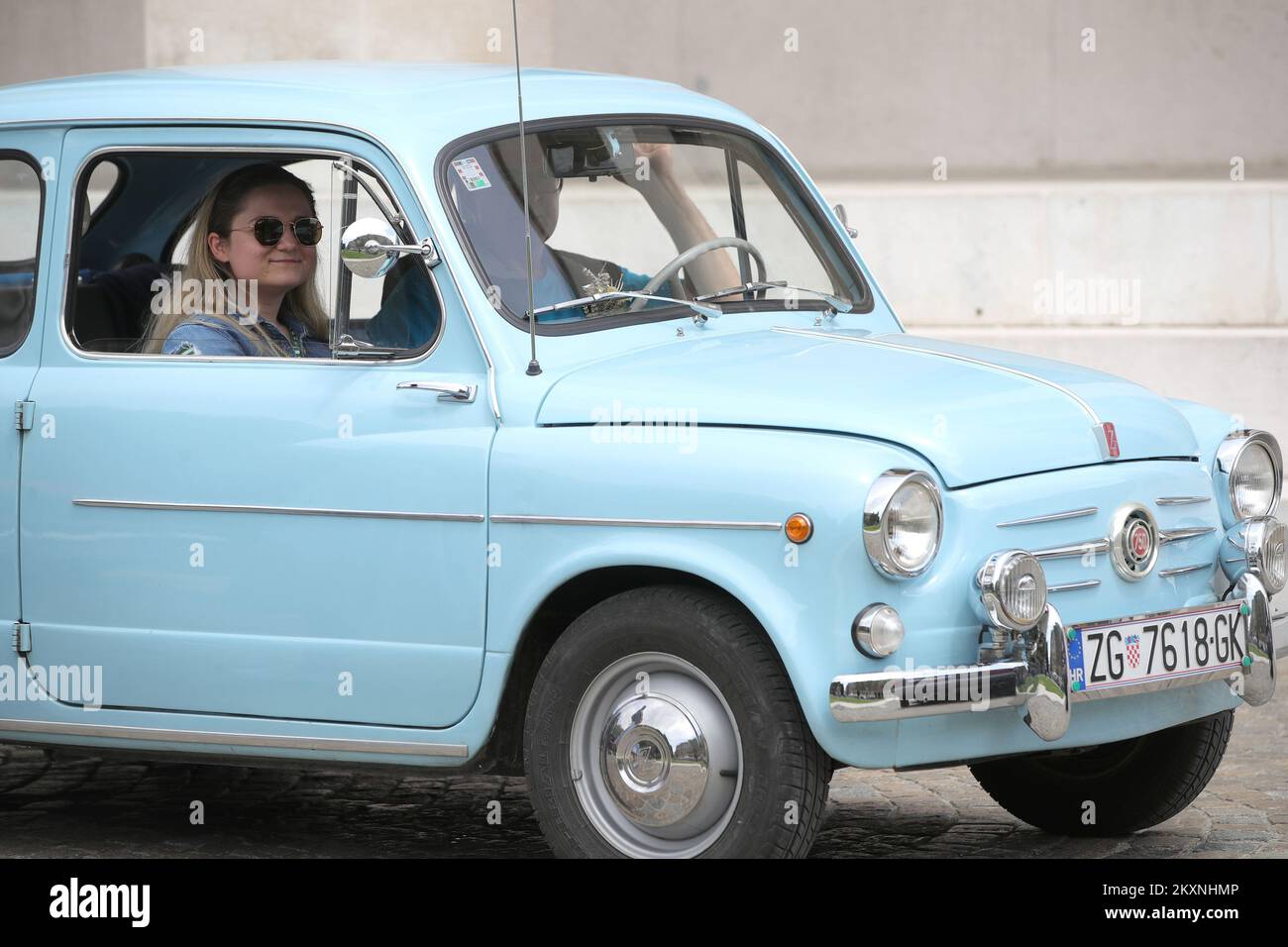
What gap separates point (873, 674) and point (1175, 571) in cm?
99

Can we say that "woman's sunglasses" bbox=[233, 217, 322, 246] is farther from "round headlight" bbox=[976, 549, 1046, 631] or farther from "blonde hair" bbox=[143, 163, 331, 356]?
"round headlight" bbox=[976, 549, 1046, 631]

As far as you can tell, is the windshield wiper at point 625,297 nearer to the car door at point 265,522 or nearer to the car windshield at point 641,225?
the car windshield at point 641,225

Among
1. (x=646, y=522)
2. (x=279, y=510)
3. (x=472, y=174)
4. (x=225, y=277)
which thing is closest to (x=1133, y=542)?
(x=646, y=522)

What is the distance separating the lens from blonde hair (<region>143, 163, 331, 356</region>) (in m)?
5.61

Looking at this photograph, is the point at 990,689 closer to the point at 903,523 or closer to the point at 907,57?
the point at 903,523

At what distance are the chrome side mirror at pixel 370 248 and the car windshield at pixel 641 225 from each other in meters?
0.24

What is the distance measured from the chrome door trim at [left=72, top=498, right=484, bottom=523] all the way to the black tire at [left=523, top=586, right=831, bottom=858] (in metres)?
0.41

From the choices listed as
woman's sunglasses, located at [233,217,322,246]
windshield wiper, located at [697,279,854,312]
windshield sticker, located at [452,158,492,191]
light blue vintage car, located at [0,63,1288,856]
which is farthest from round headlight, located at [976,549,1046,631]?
woman's sunglasses, located at [233,217,322,246]

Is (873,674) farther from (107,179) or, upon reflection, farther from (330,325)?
(107,179)

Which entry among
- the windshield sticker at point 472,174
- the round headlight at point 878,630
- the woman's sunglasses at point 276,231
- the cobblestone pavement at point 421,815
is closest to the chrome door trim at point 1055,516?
the round headlight at point 878,630

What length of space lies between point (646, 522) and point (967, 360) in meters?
1.04

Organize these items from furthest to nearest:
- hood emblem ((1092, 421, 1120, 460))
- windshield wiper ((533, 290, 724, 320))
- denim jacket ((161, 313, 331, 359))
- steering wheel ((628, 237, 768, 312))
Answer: steering wheel ((628, 237, 768, 312)) → denim jacket ((161, 313, 331, 359)) → windshield wiper ((533, 290, 724, 320)) → hood emblem ((1092, 421, 1120, 460))
